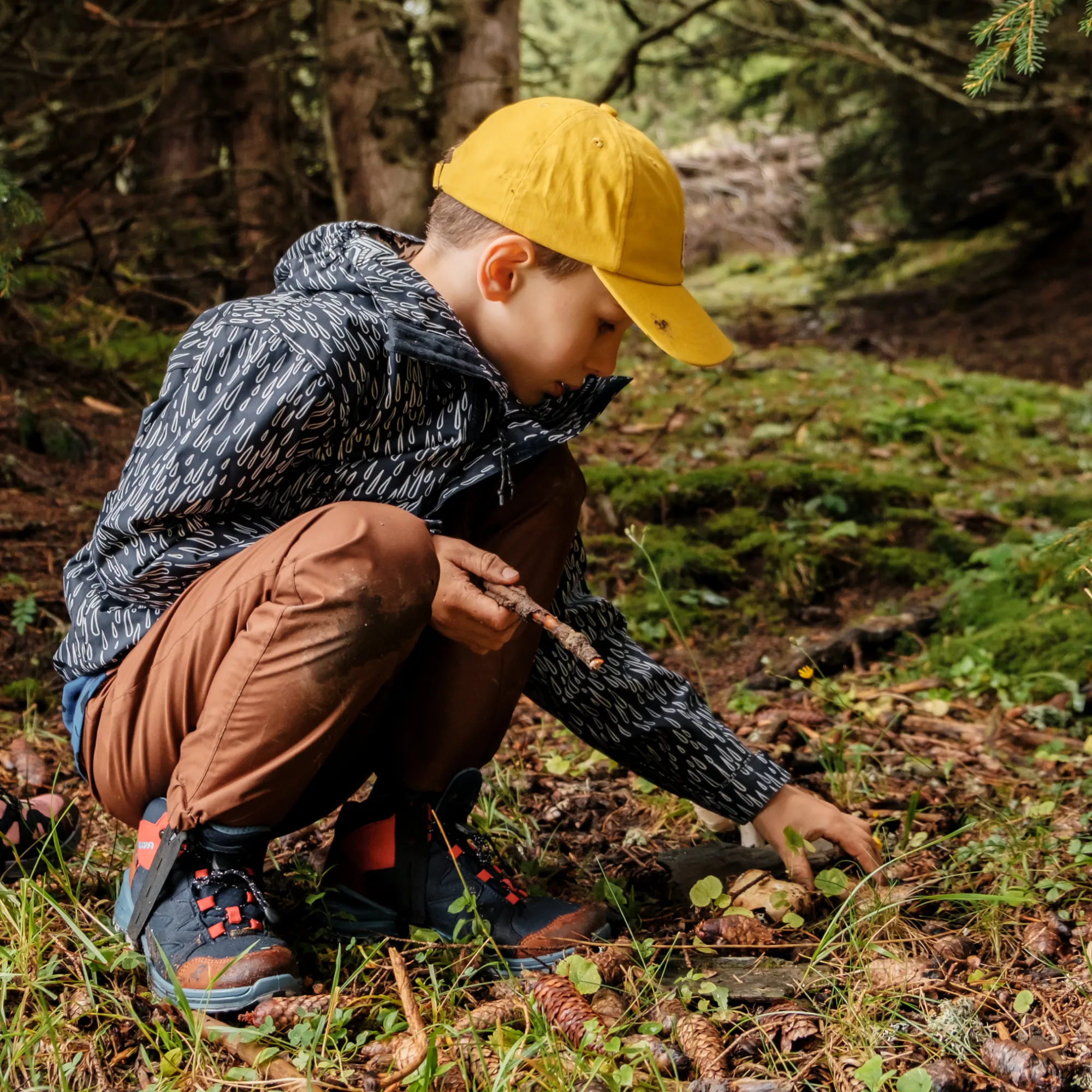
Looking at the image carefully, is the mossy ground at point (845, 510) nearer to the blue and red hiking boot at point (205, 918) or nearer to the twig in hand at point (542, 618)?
the twig in hand at point (542, 618)

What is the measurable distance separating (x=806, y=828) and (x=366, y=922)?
835 millimetres

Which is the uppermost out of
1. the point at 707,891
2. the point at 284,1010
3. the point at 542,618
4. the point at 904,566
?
the point at 542,618

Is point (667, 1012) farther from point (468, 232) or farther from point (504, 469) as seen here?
point (468, 232)

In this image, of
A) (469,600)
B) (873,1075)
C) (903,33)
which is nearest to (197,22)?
(469,600)

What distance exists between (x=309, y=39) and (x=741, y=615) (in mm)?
4270

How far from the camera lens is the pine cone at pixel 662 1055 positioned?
1505 mm

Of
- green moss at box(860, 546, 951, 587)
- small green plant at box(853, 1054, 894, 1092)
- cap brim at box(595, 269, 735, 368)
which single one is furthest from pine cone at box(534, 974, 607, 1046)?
green moss at box(860, 546, 951, 587)

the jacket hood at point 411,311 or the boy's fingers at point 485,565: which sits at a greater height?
the jacket hood at point 411,311

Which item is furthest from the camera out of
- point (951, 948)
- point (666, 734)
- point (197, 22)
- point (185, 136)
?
point (185, 136)

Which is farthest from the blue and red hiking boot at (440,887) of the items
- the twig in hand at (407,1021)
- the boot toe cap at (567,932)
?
the twig in hand at (407,1021)

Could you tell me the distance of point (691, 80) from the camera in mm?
12547

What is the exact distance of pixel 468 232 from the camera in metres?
1.93

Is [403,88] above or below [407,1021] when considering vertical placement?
above

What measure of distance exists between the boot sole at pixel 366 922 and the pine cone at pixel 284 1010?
0.68 ft
